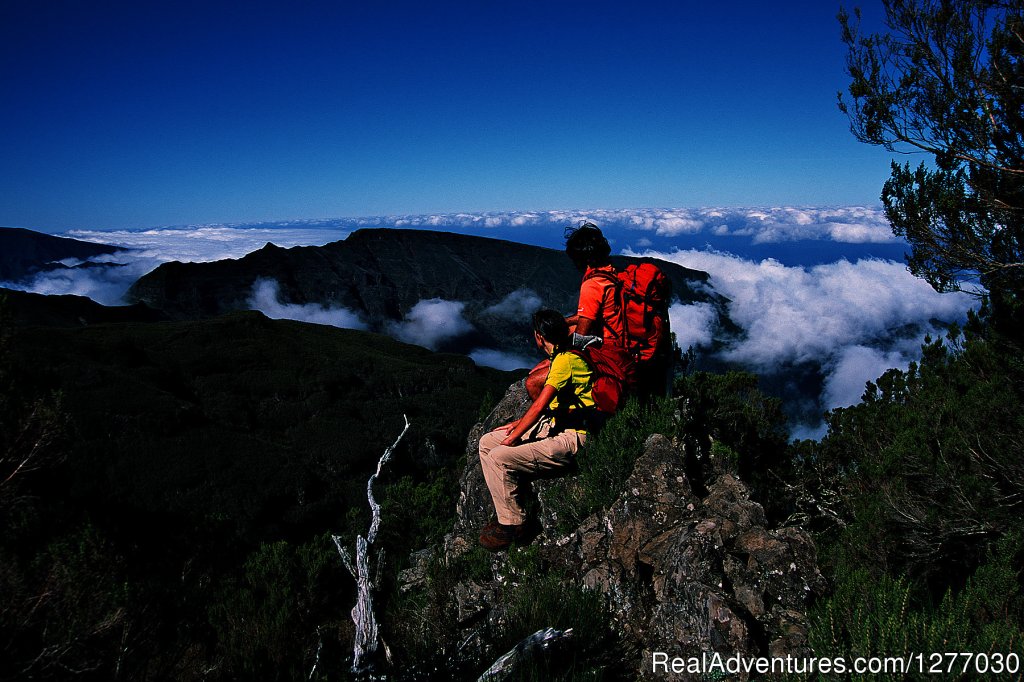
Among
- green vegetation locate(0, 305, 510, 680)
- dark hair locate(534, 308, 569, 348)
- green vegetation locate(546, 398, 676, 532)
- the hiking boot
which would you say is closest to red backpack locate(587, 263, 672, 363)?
green vegetation locate(546, 398, 676, 532)

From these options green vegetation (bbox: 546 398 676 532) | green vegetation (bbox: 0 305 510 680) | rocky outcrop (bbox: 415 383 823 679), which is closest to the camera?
rocky outcrop (bbox: 415 383 823 679)

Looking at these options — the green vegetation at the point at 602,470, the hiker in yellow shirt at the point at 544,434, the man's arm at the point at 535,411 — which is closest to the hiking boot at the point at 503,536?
the hiker in yellow shirt at the point at 544,434

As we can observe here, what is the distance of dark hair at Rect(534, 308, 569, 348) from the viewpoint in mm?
4691

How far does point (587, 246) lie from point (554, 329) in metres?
1.21

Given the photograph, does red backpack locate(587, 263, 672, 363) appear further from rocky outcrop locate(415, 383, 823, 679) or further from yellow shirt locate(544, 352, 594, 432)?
rocky outcrop locate(415, 383, 823, 679)

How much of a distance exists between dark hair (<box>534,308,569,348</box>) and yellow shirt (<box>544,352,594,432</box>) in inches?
4.7

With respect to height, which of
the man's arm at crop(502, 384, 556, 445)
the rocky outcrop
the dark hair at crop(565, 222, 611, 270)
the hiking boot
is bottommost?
the hiking boot

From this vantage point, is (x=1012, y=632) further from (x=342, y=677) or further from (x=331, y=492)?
(x=331, y=492)

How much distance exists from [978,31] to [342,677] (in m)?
9.89

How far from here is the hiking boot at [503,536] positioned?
5.10 metres

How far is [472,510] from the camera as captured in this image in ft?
23.2

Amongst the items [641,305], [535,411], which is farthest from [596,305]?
[535,411]

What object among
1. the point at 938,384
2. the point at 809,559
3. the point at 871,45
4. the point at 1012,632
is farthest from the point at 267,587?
the point at 938,384

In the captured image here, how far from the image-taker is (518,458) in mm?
4836
